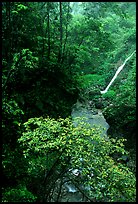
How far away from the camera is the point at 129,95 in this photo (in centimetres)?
784

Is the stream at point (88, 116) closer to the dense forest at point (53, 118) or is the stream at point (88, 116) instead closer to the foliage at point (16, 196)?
the dense forest at point (53, 118)

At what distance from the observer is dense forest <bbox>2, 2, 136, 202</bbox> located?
12.9ft

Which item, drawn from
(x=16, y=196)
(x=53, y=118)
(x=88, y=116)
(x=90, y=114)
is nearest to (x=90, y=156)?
(x=53, y=118)

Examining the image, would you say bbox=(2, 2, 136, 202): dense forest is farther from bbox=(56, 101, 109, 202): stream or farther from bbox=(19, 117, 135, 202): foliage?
bbox=(56, 101, 109, 202): stream

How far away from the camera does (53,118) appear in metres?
4.39

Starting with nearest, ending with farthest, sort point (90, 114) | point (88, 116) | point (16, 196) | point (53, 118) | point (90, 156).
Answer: point (90, 156)
point (16, 196)
point (53, 118)
point (88, 116)
point (90, 114)

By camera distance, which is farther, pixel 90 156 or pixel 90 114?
pixel 90 114

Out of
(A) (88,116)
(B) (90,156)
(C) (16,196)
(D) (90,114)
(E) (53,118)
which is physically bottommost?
(C) (16,196)

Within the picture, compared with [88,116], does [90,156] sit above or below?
below

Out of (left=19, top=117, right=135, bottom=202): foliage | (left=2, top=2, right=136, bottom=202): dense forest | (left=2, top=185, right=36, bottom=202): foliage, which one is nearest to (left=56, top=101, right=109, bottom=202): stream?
(left=2, top=2, right=136, bottom=202): dense forest

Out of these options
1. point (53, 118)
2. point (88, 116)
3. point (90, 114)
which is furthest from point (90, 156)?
point (90, 114)

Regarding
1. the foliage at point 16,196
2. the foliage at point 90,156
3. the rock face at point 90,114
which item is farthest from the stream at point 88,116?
the foliage at point 90,156

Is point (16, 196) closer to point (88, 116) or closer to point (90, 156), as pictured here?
point (90, 156)

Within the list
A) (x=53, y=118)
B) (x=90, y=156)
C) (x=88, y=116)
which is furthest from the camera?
(x=88, y=116)
